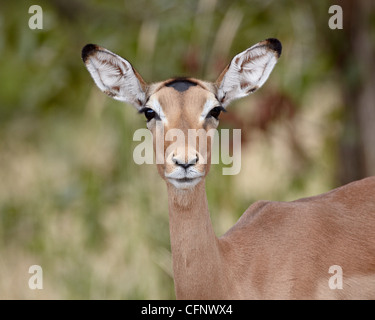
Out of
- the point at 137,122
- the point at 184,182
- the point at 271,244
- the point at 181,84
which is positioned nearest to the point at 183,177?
the point at 184,182

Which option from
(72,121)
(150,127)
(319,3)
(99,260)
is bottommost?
(150,127)

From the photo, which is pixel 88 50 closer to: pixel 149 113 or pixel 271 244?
pixel 149 113

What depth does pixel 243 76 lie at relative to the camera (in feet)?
9.83

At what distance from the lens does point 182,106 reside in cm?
290

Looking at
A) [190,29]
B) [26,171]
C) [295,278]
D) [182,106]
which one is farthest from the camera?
[26,171]

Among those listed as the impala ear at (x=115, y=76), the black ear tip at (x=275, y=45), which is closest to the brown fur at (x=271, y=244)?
the impala ear at (x=115, y=76)

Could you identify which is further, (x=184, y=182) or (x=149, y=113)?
(x=149, y=113)

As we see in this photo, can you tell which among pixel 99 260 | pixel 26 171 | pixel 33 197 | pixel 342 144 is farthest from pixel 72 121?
pixel 342 144

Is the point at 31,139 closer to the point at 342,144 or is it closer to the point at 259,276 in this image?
the point at 342,144

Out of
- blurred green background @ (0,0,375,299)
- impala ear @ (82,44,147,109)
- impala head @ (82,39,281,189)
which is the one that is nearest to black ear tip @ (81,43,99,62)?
impala ear @ (82,44,147,109)

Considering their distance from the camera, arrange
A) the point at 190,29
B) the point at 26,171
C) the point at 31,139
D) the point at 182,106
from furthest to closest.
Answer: the point at 31,139 → the point at 26,171 → the point at 190,29 → the point at 182,106

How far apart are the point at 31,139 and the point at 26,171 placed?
68 centimetres

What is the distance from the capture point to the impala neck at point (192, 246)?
2906 millimetres

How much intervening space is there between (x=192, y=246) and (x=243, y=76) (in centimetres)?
66
